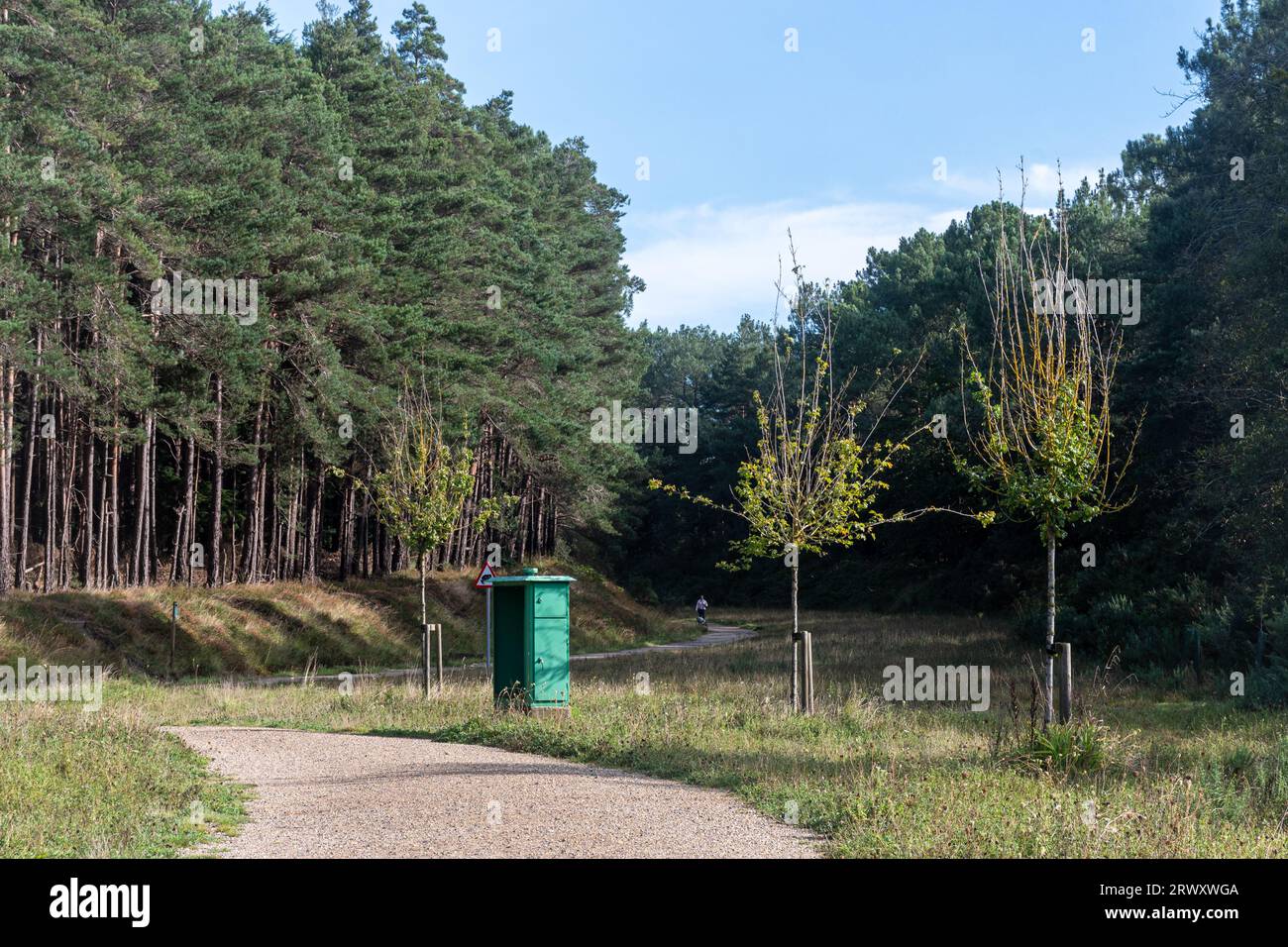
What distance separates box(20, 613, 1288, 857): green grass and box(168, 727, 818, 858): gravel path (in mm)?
586

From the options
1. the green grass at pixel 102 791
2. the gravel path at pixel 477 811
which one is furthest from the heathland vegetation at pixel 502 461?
the gravel path at pixel 477 811

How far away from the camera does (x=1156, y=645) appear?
86.2 ft

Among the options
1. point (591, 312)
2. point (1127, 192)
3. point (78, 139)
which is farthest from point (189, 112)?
point (1127, 192)

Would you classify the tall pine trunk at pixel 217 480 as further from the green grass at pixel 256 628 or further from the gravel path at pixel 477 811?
the gravel path at pixel 477 811

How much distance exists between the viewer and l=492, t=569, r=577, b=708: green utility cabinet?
1573 cm

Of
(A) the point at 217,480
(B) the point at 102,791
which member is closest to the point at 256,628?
(A) the point at 217,480

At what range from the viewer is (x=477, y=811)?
934cm

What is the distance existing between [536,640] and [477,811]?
6.39m

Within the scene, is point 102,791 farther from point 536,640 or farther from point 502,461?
point 502,461

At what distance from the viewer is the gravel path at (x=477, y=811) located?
7.95 m
